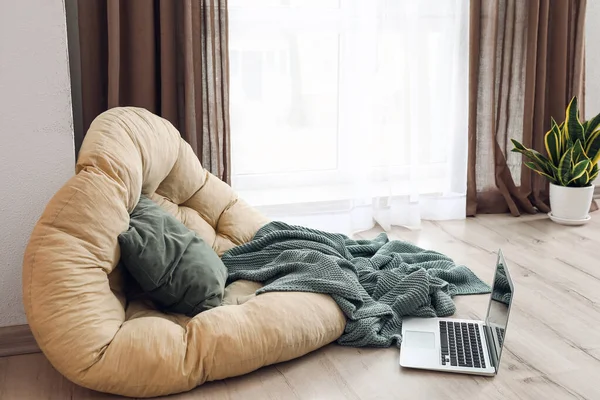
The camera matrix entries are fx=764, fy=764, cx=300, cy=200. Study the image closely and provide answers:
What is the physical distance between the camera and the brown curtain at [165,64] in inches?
126

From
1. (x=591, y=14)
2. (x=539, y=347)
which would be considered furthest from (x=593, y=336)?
(x=591, y=14)

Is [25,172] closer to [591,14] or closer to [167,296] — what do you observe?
[167,296]

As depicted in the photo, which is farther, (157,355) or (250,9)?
(250,9)

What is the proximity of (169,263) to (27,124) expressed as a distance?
2.07 ft

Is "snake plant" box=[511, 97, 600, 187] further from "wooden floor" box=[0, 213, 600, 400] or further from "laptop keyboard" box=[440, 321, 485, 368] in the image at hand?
"laptop keyboard" box=[440, 321, 485, 368]

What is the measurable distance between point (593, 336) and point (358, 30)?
1.84 metres

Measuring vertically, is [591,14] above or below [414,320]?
above

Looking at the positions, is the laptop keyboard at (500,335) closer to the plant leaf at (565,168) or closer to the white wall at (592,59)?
the plant leaf at (565,168)

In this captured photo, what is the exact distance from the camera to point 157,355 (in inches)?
85.7

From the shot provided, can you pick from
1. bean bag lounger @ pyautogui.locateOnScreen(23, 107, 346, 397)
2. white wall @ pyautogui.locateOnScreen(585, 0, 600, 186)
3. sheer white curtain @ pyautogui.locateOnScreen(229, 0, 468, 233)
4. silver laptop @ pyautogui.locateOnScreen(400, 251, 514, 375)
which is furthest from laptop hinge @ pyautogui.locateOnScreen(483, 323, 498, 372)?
white wall @ pyautogui.locateOnScreen(585, 0, 600, 186)

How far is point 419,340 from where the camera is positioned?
8.25 ft

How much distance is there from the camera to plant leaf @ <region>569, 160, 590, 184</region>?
3.77 metres

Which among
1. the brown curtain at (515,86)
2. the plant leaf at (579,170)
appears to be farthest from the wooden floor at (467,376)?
the brown curtain at (515,86)

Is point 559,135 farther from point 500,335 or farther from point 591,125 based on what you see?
point 500,335
